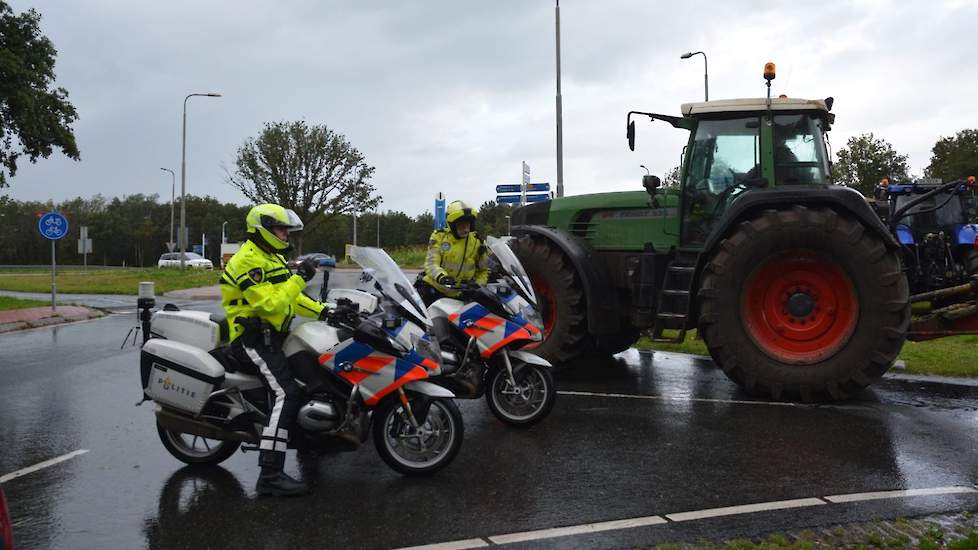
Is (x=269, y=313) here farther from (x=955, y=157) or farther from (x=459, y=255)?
(x=955, y=157)

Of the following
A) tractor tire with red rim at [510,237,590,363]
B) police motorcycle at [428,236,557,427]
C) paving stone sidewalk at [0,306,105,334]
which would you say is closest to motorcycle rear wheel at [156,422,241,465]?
police motorcycle at [428,236,557,427]

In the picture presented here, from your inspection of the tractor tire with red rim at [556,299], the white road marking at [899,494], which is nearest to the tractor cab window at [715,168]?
the tractor tire with red rim at [556,299]

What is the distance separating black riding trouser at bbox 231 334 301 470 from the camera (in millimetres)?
4891

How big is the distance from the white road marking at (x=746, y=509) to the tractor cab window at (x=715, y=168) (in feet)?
13.5

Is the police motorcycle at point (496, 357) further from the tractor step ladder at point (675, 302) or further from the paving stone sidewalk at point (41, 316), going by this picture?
the paving stone sidewalk at point (41, 316)

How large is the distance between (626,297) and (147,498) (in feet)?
18.3

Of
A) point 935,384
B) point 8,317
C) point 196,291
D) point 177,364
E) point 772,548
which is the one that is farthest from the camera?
point 196,291

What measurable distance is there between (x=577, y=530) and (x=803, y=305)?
4.13 m

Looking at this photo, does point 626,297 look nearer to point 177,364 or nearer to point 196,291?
point 177,364

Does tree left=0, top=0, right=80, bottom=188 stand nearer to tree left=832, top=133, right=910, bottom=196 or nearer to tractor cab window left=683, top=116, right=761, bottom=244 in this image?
tractor cab window left=683, top=116, right=761, bottom=244

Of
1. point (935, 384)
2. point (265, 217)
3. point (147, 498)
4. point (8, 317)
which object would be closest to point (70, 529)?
point (147, 498)

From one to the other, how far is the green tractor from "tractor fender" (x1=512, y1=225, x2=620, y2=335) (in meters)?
0.02

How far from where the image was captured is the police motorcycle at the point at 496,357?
646 cm

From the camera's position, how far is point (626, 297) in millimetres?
8789
